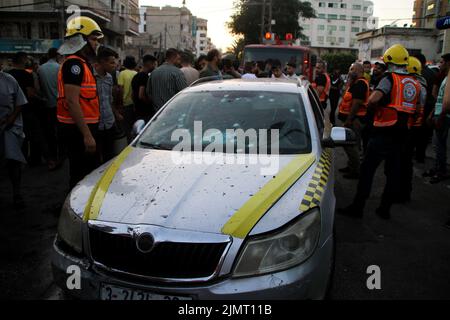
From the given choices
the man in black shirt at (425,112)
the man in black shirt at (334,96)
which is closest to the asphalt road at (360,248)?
the man in black shirt at (425,112)

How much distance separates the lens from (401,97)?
178 inches

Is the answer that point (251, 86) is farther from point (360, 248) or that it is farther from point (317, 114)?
point (360, 248)

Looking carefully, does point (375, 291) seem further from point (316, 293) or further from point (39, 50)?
point (39, 50)

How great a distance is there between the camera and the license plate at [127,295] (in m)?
2.14

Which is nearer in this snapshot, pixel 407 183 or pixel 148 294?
pixel 148 294

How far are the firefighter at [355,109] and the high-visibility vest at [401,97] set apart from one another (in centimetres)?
139

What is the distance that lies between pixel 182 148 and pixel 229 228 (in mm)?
1203

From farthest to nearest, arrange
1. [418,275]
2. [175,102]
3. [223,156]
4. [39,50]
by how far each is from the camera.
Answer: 1. [39,50]
2. [175,102]
3. [418,275]
4. [223,156]

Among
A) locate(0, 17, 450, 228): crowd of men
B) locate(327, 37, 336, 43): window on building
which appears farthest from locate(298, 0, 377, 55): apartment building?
locate(0, 17, 450, 228): crowd of men

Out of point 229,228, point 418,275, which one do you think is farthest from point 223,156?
point 418,275

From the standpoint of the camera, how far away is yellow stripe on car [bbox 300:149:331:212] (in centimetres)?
246

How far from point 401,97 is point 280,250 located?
3.05 metres

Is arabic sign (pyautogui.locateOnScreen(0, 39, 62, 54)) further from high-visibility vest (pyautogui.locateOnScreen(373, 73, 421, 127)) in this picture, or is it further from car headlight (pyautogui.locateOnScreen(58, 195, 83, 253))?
car headlight (pyautogui.locateOnScreen(58, 195, 83, 253))

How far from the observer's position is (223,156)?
3070 mm
